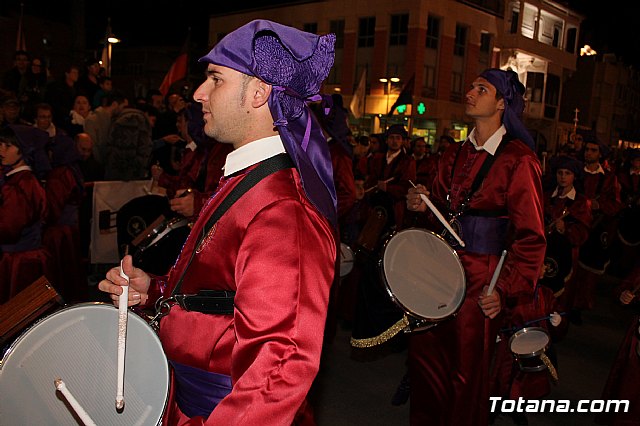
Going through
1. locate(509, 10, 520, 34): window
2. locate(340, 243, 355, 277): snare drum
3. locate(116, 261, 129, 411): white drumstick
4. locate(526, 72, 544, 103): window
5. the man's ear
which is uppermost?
locate(509, 10, 520, 34): window

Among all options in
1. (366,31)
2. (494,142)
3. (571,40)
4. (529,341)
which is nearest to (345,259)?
(529,341)

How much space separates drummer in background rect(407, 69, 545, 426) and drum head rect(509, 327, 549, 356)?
34cm

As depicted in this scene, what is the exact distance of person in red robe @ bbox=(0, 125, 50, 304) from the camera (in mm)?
4559

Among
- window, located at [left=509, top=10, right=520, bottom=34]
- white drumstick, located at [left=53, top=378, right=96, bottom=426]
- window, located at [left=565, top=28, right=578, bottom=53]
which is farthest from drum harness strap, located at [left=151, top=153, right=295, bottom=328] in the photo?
window, located at [left=565, top=28, right=578, bottom=53]

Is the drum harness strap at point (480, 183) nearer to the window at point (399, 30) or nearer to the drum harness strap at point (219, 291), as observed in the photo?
the drum harness strap at point (219, 291)

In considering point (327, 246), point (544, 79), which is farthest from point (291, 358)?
point (544, 79)

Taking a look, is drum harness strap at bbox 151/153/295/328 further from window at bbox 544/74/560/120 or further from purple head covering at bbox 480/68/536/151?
window at bbox 544/74/560/120

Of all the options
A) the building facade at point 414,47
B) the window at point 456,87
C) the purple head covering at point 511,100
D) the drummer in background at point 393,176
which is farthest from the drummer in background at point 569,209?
the window at point 456,87

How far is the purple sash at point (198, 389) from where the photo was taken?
183 cm

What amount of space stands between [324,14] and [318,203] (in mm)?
32437

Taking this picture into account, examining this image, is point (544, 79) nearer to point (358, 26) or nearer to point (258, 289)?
point (358, 26)

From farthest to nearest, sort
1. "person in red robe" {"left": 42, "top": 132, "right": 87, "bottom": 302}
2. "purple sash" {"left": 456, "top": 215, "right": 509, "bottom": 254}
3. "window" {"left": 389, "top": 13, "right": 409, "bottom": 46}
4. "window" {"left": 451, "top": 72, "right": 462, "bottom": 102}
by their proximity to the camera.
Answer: "window" {"left": 451, "top": 72, "right": 462, "bottom": 102} → "window" {"left": 389, "top": 13, "right": 409, "bottom": 46} → "person in red robe" {"left": 42, "top": 132, "right": 87, "bottom": 302} → "purple sash" {"left": 456, "top": 215, "right": 509, "bottom": 254}

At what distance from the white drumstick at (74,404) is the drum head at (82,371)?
0.10 m

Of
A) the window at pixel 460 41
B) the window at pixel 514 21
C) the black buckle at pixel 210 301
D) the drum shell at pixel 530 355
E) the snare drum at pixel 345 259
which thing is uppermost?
the window at pixel 514 21
